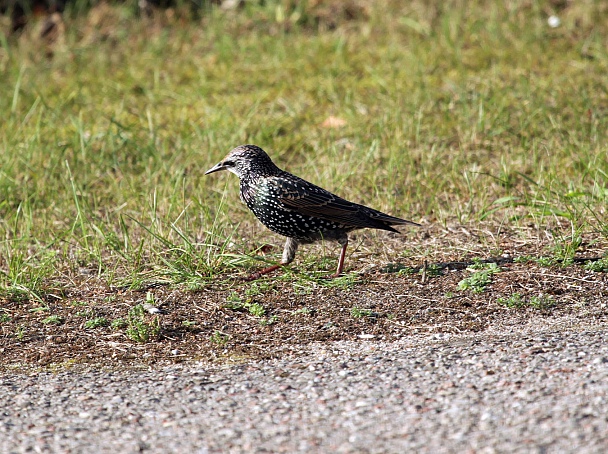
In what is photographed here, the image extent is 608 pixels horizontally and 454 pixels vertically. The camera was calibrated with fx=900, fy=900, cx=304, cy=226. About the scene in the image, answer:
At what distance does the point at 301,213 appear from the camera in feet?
17.2

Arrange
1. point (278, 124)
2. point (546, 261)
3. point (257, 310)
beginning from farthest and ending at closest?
point (278, 124) < point (546, 261) < point (257, 310)

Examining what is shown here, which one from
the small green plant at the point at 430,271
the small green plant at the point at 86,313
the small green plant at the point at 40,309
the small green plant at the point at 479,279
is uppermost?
the small green plant at the point at 479,279

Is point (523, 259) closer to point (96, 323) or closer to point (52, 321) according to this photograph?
point (96, 323)

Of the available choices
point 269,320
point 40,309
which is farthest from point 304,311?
point 40,309

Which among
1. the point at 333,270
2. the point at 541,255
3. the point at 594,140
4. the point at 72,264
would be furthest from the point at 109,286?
the point at 594,140

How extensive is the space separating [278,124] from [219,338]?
362 centimetres

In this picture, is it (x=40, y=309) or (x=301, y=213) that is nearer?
(x=40, y=309)

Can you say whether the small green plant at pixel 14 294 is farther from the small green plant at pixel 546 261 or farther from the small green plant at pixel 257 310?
the small green plant at pixel 546 261

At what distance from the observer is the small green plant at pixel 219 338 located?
4.40 m

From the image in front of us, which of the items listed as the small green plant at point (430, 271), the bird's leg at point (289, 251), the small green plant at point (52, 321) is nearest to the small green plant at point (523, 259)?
the small green plant at point (430, 271)

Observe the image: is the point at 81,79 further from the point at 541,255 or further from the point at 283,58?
the point at 541,255

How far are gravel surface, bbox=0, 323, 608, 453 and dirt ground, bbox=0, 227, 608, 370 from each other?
17cm

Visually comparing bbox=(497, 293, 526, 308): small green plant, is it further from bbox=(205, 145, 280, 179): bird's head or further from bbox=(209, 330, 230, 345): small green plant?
bbox=(205, 145, 280, 179): bird's head

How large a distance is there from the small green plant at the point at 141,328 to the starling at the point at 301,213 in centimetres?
82
